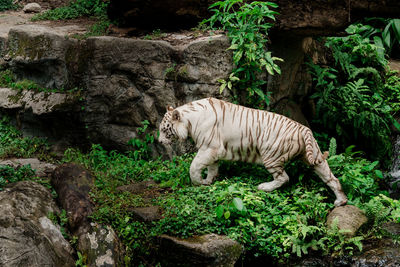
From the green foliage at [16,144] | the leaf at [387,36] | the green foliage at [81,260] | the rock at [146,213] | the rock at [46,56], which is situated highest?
the leaf at [387,36]

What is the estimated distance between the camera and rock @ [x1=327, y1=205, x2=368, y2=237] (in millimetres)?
4707

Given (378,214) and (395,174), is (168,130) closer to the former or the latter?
(378,214)

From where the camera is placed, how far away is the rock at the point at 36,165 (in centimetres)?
640

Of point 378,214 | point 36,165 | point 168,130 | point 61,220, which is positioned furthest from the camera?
point 36,165

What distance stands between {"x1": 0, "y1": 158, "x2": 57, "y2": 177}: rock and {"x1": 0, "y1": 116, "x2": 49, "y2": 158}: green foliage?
0.31 meters

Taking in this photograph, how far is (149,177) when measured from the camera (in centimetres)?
627

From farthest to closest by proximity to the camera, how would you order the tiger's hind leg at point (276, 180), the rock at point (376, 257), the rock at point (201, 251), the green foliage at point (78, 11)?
the green foliage at point (78, 11), the tiger's hind leg at point (276, 180), the rock at point (376, 257), the rock at point (201, 251)

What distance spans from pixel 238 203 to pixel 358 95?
13.5 feet

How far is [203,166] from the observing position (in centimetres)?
548

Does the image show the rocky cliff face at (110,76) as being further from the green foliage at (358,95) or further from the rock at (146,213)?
the green foliage at (358,95)

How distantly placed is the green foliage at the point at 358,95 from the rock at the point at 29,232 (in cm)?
532

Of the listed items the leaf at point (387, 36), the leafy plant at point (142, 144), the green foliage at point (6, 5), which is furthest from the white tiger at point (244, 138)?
the green foliage at point (6, 5)

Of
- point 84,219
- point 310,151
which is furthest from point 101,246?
point 310,151

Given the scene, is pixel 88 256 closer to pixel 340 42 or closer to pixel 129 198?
pixel 129 198
